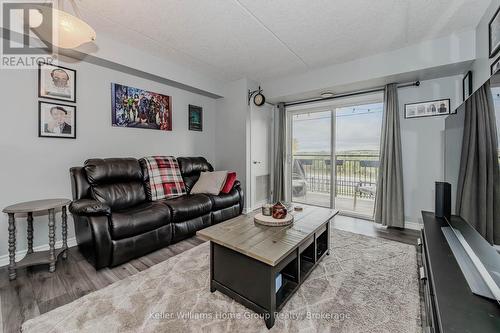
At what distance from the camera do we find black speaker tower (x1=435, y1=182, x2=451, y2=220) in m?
1.90

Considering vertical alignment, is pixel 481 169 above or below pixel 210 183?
above

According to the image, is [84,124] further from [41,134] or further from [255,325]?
[255,325]

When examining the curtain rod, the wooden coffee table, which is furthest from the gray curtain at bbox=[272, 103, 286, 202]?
the wooden coffee table

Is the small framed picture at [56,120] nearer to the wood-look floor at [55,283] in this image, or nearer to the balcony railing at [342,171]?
the wood-look floor at [55,283]

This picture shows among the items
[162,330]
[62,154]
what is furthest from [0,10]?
[162,330]

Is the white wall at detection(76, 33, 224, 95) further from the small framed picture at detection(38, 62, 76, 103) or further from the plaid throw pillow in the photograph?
the plaid throw pillow

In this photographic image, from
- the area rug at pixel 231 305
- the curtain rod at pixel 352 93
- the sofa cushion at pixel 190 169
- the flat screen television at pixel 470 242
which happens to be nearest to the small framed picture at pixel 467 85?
the curtain rod at pixel 352 93

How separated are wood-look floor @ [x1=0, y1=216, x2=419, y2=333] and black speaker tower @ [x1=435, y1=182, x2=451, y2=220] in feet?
8.32

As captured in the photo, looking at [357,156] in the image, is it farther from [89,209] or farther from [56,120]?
[56,120]

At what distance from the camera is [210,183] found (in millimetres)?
3268

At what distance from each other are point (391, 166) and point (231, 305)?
279 centimetres

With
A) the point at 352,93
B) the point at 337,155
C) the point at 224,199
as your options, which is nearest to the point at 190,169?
the point at 224,199

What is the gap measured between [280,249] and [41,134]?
2.72 m

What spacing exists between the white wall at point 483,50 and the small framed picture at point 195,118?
3.75 meters
